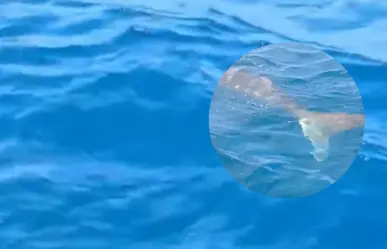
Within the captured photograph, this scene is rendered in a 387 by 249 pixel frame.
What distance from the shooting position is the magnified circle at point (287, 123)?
10.2 feet

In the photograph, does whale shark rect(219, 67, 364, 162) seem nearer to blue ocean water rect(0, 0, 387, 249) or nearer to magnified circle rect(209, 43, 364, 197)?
magnified circle rect(209, 43, 364, 197)

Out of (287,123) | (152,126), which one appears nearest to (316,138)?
(287,123)

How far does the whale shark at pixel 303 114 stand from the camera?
3182 mm

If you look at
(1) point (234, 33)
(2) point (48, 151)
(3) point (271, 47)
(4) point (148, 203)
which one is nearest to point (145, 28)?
(1) point (234, 33)

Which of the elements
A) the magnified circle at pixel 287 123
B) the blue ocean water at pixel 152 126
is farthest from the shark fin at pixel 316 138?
the blue ocean water at pixel 152 126

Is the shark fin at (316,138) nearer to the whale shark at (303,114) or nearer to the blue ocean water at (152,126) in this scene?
the whale shark at (303,114)

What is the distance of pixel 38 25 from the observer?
4168mm

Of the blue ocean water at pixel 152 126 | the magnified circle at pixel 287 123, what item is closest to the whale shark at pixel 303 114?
the magnified circle at pixel 287 123

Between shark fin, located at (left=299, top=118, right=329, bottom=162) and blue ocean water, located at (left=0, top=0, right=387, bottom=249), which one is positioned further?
shark fin, located at (left=299, top=118, right=329, bottom=162)

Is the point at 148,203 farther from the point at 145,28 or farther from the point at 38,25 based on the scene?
the point at 38,25

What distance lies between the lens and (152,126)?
3.43 metres

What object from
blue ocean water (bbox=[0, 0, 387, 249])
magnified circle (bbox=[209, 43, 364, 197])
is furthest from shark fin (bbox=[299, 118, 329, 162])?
blue ocean water (bbox=[0, 0, 387, 249])

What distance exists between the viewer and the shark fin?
3.15 m

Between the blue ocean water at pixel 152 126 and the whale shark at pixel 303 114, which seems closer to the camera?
the blue ocean water at pixel 152 126
